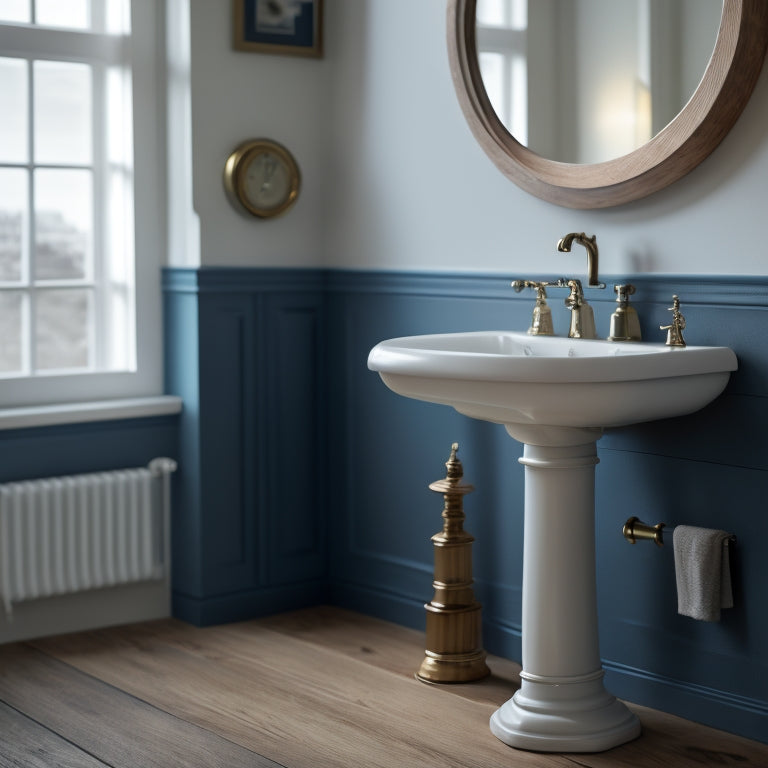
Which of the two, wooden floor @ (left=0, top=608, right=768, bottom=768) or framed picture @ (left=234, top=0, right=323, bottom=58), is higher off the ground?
framed picture @ (left=234, top=0, right=323, bottom=58)

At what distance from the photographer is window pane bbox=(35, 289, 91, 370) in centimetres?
356

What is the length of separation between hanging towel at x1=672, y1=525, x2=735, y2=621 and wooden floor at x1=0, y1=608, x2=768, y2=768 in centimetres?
30

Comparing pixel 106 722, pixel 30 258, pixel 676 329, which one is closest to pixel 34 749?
pixel 106 722

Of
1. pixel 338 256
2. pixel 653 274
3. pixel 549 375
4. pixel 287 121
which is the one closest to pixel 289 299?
pixel 338 256

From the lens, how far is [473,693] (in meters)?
3.06

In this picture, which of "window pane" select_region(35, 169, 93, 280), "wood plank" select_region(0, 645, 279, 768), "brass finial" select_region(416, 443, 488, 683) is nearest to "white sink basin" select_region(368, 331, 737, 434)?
"brass finial" select_region(416, 443, 488, 683)

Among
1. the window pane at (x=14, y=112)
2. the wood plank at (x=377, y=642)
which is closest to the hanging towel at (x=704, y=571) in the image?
the wood plank at (x=377, y=642)

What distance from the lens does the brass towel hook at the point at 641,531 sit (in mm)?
2830

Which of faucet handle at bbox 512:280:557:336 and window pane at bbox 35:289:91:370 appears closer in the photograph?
faucet handle at bbox 512:280:557:336

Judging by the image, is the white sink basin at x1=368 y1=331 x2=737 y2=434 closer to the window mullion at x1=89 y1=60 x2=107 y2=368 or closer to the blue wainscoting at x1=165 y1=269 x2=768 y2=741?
the blue wainscoting at x1=165 y1=269 x2=768 y2=741

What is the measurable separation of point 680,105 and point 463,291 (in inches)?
33.5

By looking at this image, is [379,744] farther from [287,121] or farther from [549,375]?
[287,121]

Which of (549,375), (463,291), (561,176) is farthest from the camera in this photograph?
(463,291)

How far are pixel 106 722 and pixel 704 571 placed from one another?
139 centimetres
